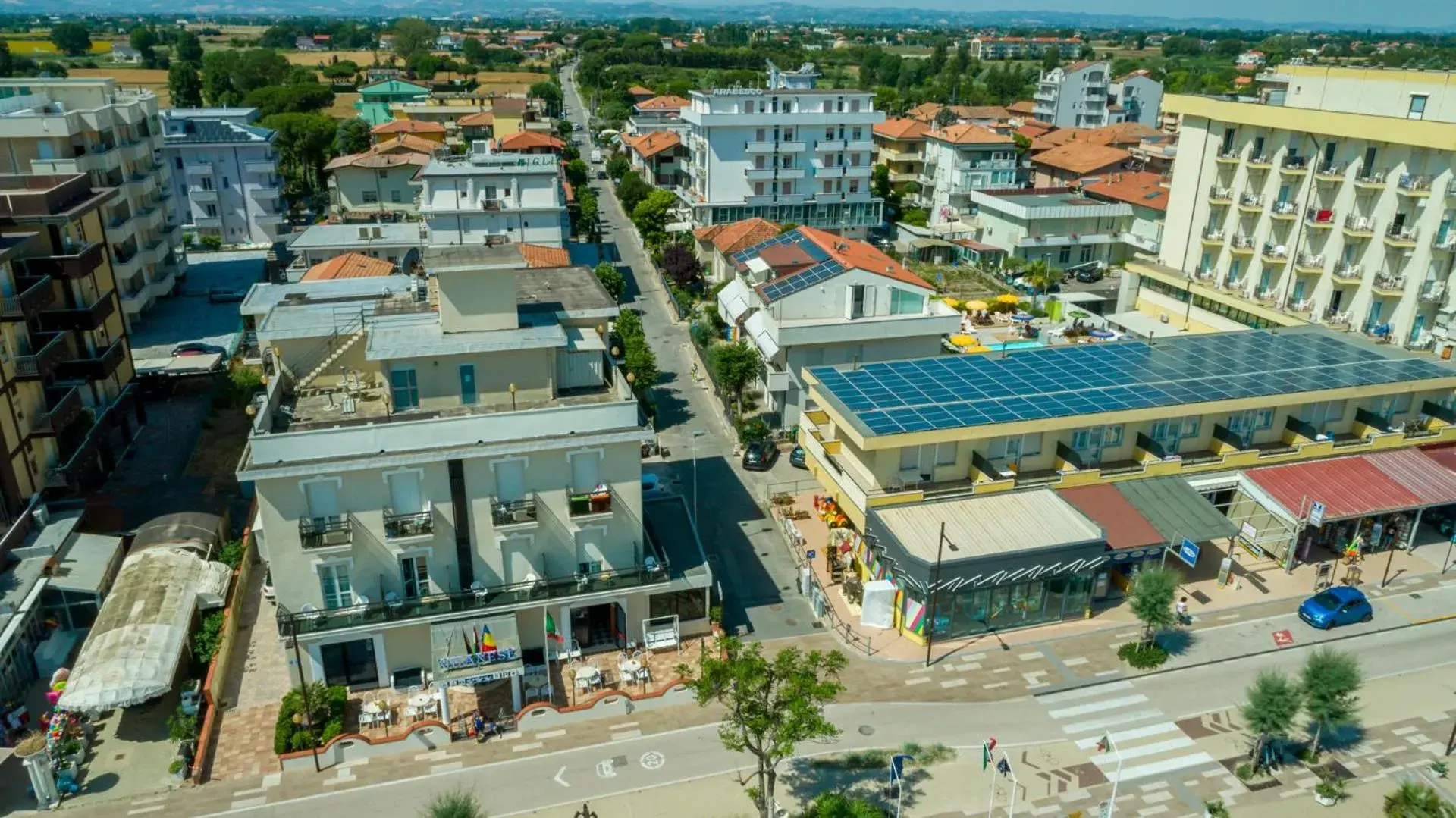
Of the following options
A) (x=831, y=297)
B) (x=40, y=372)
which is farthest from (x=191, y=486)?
(x=831, y=297)

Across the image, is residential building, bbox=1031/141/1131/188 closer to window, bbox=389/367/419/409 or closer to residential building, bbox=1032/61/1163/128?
residential building, bbox=1032/61/1163/128

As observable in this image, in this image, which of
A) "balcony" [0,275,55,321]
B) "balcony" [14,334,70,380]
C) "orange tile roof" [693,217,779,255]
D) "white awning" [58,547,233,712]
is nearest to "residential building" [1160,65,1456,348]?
"orange tile roof" [693,217,779,255]

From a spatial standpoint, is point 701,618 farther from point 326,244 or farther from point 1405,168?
point 326,244

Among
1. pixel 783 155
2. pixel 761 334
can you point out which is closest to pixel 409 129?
pixel 783 155

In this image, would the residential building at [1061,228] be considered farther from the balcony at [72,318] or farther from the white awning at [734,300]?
the balcony at [72,318]

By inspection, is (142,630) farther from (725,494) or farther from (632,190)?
(632,190)

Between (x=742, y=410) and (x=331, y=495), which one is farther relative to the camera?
(x=742, y=410)
